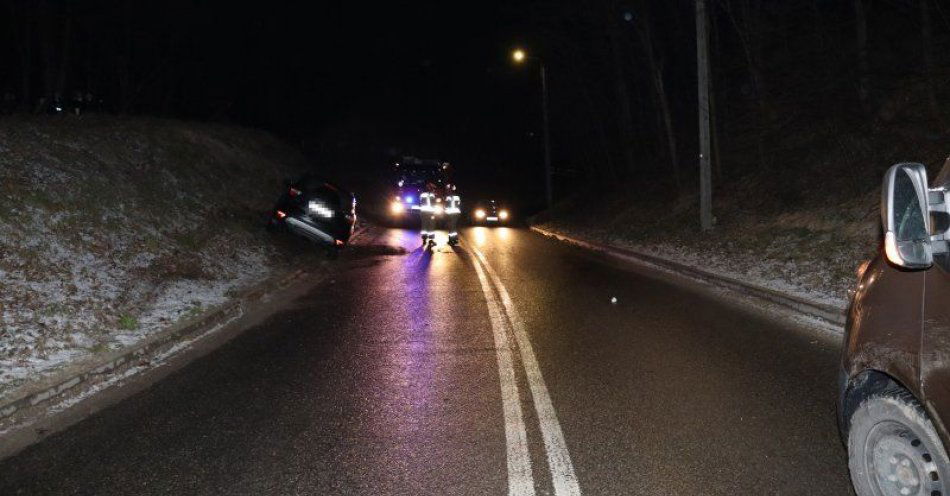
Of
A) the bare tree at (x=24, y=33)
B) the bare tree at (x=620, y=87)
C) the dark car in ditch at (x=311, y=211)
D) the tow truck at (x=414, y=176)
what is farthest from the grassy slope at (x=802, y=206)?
the bare tree at (x=24, y=33)

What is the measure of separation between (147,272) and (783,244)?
12.5 metres

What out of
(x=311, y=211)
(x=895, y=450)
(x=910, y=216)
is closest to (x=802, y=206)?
(x=311, y=211)

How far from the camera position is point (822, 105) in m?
20.2

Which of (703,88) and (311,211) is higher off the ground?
(703,88)

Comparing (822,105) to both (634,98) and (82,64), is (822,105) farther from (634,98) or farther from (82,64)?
(82,64)

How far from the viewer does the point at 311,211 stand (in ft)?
56.7

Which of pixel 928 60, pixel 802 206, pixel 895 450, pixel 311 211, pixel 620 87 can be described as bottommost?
pixel 895 450

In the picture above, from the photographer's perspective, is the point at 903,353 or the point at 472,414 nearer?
the point at 903,353

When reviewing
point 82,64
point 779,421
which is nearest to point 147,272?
point 779,421

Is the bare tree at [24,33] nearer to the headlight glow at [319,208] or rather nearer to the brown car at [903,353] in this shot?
the headlight glow at [319,208]

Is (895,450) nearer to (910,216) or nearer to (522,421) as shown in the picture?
(910,216)

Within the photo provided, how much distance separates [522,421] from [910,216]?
328 centimetres

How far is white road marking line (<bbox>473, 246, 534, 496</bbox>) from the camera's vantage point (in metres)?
4.54

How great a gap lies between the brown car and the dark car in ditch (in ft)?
48.0
